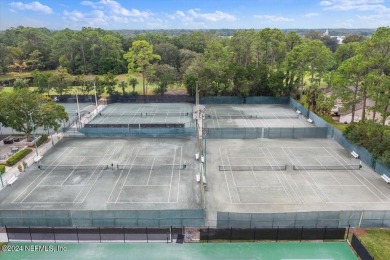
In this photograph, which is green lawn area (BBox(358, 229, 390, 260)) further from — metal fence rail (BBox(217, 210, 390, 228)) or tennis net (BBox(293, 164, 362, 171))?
tennis net (BBox(293, 164, 362, 171))

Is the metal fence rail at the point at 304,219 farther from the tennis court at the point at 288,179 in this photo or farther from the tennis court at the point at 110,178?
the tennis court at the point at 110,178

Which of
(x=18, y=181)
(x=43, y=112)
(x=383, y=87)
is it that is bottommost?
(x=18, y=181)

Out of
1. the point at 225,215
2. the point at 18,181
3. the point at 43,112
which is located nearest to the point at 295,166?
the point at 225,215

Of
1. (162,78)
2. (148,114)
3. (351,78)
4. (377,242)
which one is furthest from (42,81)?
(377,242)

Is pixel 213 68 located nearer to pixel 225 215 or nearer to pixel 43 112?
pixel 43 112

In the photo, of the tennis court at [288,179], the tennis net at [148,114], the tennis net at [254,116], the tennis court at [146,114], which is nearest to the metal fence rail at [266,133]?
the tennis court at [288,179]

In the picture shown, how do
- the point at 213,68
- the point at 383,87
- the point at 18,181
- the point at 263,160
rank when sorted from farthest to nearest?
the point at 213,68, the point at 263,160, the point at 383,87, the point at 18,181
